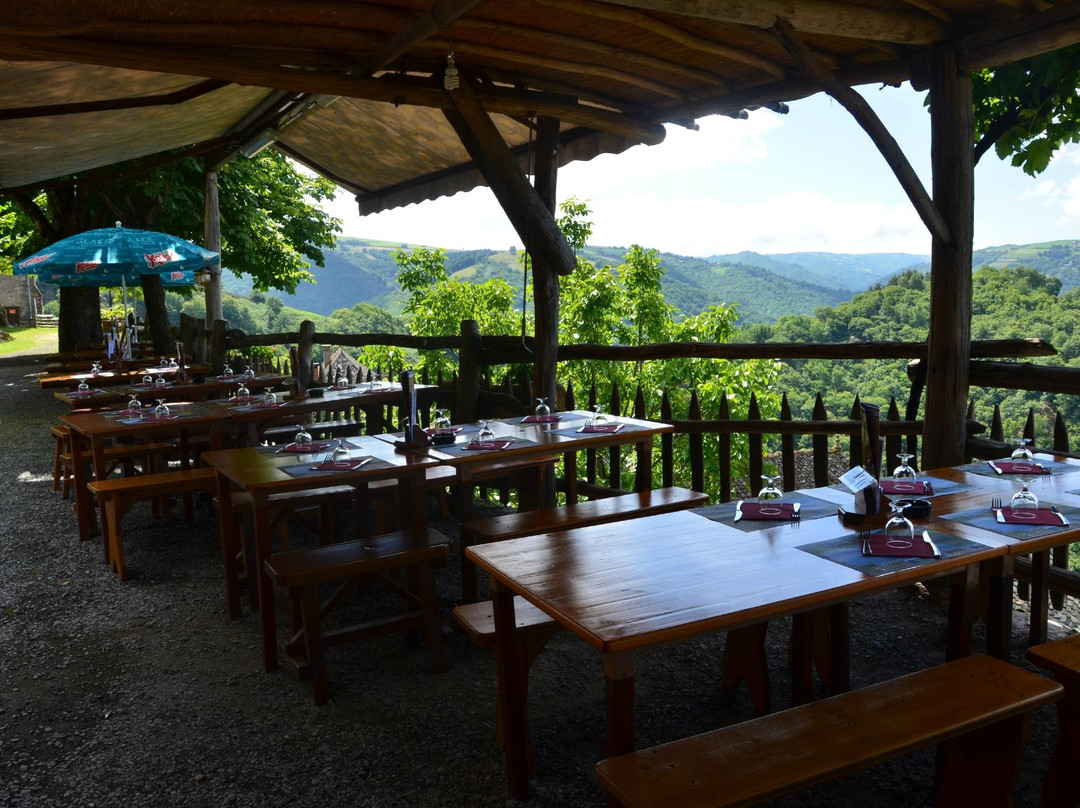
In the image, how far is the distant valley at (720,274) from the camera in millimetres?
34094

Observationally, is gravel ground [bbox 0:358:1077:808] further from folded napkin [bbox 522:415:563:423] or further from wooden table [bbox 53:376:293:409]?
wooden table [bbox 53:376:293:409]

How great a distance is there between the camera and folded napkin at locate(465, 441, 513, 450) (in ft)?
13.8

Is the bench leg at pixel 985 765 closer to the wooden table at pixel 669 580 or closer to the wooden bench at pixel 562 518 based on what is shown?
the wooden table at pixel 669 580

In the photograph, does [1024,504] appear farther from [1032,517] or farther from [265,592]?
[265,592]

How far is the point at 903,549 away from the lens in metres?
2.45

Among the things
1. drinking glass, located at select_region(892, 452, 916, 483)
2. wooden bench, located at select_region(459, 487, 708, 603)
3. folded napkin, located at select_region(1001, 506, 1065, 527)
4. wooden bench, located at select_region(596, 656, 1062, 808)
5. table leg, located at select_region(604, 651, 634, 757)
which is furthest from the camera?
wooden bench, located at select_region(459, 487, 708, 603)

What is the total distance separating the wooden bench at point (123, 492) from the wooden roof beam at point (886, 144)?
4.16 meters

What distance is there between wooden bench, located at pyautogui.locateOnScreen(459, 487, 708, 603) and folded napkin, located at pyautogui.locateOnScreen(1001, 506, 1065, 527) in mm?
1688

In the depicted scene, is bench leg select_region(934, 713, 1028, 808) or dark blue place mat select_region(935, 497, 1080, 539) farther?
dark blue place mat select_region(935, 497, 1080, 539)

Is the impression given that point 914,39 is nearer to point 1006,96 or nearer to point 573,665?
point 1006,96

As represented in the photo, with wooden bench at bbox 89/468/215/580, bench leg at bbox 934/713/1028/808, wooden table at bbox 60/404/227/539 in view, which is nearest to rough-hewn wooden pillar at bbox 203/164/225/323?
wooden table at bbox 60/404/227/539

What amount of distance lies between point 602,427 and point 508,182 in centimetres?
173

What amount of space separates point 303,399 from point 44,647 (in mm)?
2660

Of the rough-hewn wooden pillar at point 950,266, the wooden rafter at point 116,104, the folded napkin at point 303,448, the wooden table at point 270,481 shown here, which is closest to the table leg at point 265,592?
the wooden table at point 270,481
